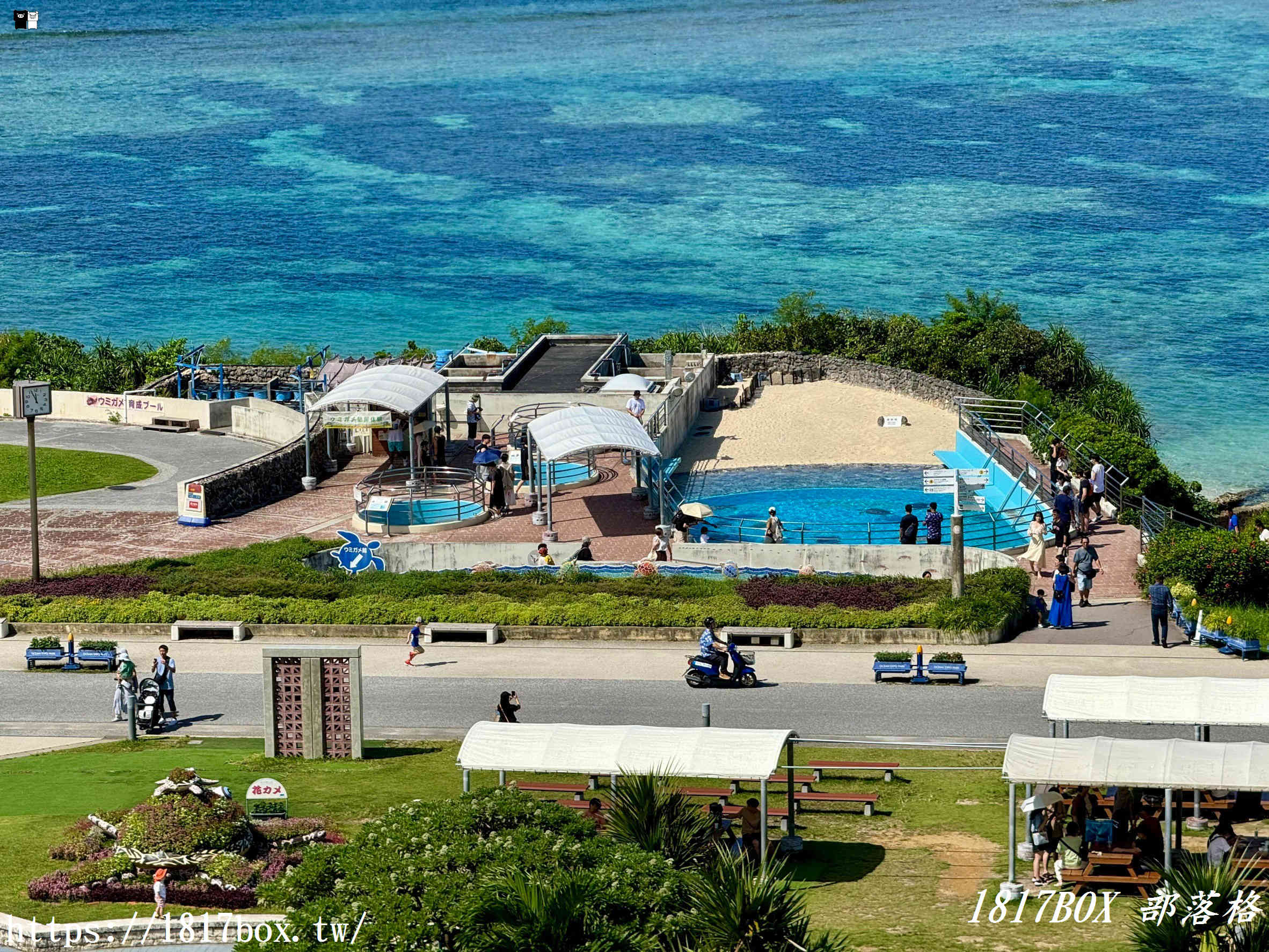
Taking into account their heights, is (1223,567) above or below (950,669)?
above

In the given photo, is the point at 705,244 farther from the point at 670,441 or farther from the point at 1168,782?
the point at 1168,782

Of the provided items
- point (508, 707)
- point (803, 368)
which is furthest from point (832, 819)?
point (803, 368)

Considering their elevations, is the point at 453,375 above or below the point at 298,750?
above

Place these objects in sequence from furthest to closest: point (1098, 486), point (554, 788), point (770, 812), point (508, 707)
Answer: point (1098, 486) < point (508, 707) < point (554, 788) < point (770, 812)

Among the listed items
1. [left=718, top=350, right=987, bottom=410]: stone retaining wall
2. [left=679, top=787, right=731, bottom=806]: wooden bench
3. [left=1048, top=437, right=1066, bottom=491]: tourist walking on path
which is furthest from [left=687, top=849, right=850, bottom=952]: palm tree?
[left=718, top=350, right=987, bottom=410]: stone retaining wall

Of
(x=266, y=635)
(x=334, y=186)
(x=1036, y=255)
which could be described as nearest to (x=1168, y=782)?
(x=266, y=635)

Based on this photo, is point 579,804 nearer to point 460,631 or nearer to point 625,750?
point 625,750

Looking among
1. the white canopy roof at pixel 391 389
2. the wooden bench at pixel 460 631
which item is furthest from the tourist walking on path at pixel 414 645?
the white canopy roof at pixel 391 389
